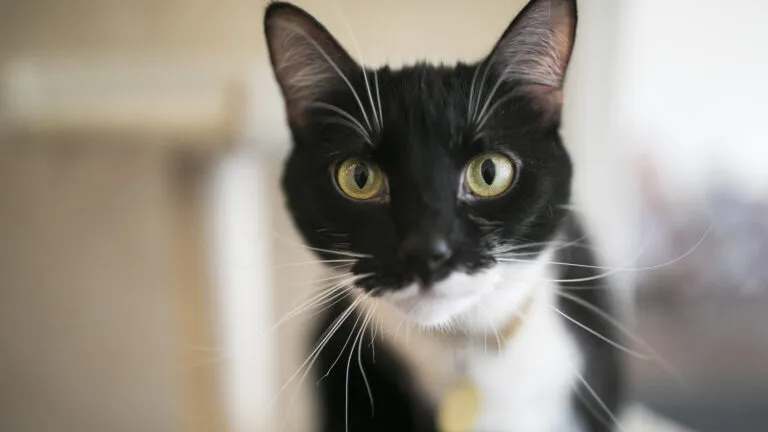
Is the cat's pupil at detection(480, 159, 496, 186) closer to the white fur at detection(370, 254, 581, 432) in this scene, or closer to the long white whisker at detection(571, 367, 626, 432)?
the white fur at detection(370, 254, 581, 432)

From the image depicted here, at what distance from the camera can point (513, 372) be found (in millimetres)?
486

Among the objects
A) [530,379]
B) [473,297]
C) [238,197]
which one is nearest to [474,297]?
[473,297]

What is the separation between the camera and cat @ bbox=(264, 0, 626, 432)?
41 cm

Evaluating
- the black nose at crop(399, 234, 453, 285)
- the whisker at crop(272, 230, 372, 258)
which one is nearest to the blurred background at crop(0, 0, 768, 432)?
the whisker at crop(272, 230, 372, 258)

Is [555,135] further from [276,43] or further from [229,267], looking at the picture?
[229,267]

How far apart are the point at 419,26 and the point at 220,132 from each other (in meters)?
0.25

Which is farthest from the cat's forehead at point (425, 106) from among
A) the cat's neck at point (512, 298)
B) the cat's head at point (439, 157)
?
the cat's neck at point (512, 298)

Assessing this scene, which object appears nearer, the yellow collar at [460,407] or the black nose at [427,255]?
the black nose at [427,255]

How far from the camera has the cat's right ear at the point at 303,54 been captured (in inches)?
16.6

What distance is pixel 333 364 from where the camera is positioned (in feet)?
1.66

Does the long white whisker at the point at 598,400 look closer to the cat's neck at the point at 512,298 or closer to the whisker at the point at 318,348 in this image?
the cat's neck at the point at 512,298

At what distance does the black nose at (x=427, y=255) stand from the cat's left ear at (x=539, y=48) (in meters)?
0.12

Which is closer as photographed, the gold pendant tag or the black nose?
the black nose

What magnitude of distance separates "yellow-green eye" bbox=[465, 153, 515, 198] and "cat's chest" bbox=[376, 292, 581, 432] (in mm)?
112
